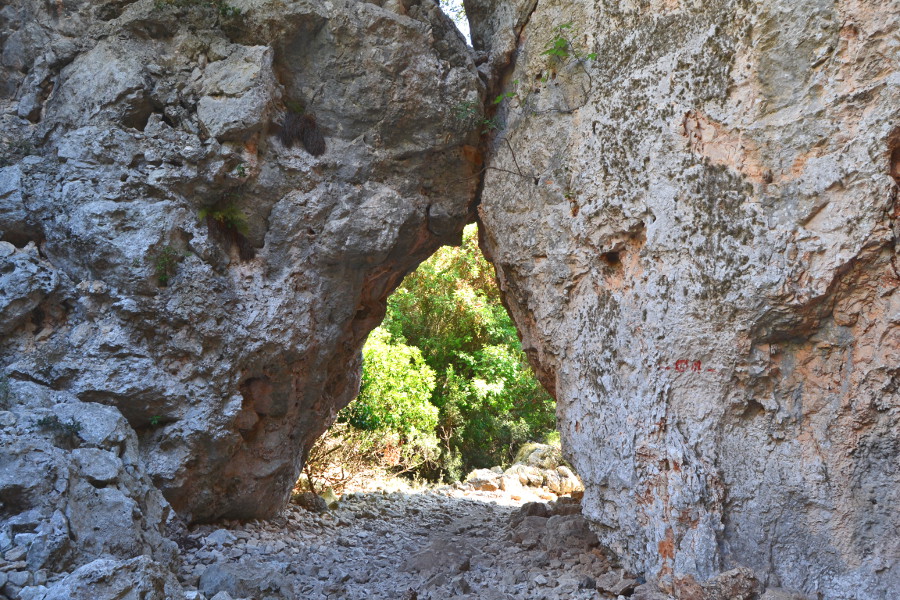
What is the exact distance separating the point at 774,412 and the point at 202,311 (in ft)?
17.1

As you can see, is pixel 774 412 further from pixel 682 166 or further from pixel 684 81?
pixel 684 81

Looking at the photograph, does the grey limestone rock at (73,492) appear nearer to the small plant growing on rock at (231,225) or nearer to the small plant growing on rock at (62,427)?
the small plant growing on rock at (62,427)

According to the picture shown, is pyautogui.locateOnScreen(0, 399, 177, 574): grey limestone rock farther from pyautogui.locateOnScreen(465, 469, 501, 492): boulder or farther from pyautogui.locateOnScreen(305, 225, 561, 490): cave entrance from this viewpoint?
pyautogui.locateOnScreen(465, 469, 501, 492): boulder


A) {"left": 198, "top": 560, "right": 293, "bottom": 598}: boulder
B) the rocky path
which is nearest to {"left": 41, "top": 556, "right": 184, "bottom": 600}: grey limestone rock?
the rocky path

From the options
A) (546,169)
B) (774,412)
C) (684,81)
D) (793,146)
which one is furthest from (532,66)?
(774,412)

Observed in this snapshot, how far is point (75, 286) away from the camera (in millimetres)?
5992

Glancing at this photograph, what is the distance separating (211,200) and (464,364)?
878 centimetres

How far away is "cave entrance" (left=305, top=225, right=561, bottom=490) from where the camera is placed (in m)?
11.6

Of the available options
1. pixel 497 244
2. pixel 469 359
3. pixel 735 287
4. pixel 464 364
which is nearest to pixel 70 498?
pixel 497 244

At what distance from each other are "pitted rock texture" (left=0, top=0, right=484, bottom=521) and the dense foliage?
5403mm

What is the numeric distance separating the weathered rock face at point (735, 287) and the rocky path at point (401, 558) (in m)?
0.74

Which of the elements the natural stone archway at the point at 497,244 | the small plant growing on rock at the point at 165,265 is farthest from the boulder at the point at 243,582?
the small plant growing on rock at the point at 165,265

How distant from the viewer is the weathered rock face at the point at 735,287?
465 centimetres

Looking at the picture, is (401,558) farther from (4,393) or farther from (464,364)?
(464,364)
